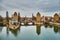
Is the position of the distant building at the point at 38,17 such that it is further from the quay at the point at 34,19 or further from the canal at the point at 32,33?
the canal at the point at 32,33

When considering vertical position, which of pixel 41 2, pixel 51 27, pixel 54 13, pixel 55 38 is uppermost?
pixel 41 2

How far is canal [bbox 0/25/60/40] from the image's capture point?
2.79m

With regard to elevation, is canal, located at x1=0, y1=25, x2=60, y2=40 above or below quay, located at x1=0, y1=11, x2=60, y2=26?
below

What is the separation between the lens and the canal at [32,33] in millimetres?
2795

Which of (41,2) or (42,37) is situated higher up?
(41,2)

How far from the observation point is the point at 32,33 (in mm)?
2816

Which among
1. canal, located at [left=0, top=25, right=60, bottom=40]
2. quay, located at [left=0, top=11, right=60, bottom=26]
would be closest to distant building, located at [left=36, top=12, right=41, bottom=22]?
quay, located at [left=0, top=11, right=60, bottom=26]

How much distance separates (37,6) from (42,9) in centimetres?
10

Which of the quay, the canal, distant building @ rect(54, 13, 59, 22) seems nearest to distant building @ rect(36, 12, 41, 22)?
the quay

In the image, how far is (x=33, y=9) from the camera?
2.86 meters

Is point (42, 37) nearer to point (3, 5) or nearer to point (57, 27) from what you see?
point (57, 27)

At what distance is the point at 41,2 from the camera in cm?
287

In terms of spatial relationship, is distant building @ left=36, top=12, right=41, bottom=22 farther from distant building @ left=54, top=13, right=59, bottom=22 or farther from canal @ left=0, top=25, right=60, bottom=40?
distant building @ left=54, top=13, right=59, bottom=22

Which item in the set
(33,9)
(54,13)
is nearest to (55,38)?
(54,13)
